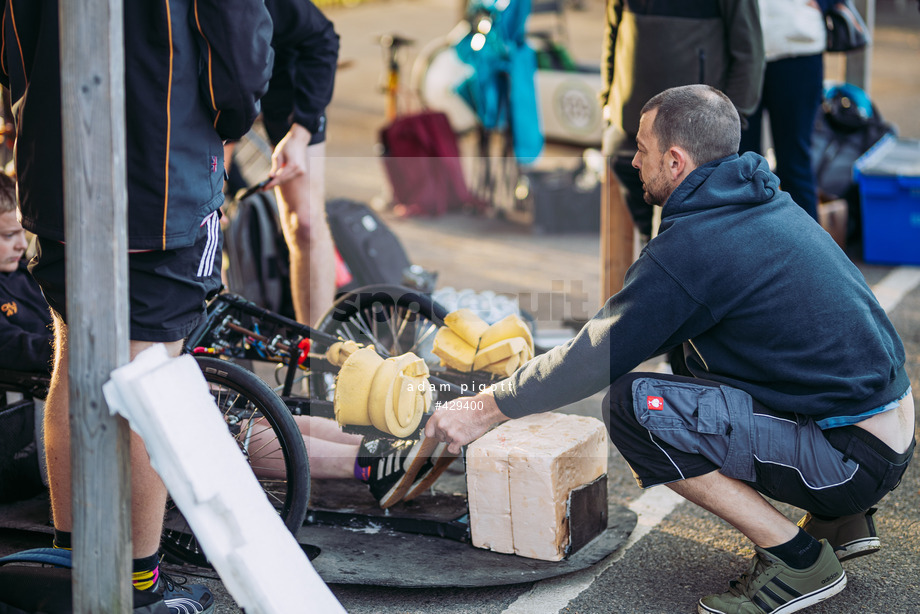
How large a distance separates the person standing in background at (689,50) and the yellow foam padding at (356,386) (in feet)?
5.77

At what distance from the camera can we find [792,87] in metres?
4.70

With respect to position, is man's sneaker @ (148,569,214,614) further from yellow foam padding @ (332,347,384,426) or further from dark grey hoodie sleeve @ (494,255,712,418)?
dark grey hoodie sleeve @ (494,255,712,418)

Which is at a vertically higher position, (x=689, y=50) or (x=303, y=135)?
(x=689, y=50)

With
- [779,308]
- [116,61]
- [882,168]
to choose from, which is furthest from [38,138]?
[882,168]

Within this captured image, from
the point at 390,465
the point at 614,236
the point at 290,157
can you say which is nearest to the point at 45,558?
the point at 390,465

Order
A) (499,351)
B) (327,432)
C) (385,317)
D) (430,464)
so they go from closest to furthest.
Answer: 1. (430,464)
2. (499,351)
3. (327,432)
4. (385,317)

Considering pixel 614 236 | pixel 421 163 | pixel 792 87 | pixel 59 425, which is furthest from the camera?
pixel 421 163

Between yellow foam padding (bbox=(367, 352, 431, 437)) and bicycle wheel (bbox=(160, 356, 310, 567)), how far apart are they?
26 centimetres

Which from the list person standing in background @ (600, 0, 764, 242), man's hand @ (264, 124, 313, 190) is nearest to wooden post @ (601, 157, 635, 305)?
person standing in background @ (600, 0, 764, 242)

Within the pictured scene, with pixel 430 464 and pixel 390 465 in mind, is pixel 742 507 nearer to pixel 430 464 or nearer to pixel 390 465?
pixel 430 464

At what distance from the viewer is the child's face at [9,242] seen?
11.3 feet

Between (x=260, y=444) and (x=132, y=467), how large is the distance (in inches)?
23.5

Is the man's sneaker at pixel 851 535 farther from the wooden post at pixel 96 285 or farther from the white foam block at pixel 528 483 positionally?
the wooden post at pixel 96 285

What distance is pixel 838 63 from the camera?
11.9 meters
